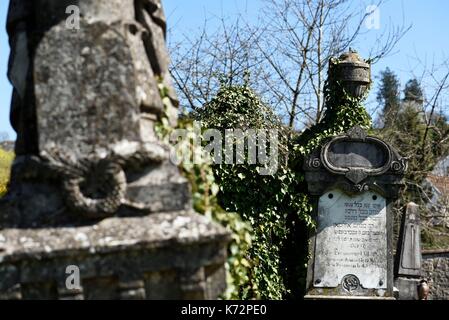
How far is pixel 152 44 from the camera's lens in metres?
4.40

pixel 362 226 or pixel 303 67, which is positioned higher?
pixel 303 67

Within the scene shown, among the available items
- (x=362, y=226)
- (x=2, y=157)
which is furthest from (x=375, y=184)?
(x=2, y=157)

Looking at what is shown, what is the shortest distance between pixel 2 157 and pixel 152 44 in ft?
58.3

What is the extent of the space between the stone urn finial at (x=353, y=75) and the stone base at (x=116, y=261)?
10183 mm

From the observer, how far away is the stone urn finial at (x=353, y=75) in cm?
1352

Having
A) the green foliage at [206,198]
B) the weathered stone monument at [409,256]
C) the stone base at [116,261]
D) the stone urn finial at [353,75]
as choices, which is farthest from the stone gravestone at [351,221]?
the stone base at [116,261]

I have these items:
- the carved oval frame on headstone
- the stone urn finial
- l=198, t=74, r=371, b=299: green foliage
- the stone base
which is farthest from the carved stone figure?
the stone urn finial

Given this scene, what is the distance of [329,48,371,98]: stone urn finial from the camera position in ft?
44.3

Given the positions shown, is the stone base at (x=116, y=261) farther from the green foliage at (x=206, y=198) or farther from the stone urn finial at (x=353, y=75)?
the stone urn finial at (x=353, y=75)

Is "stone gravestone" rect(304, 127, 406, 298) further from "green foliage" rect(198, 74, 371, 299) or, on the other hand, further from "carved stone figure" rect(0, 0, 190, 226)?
"carved stone figure" rect(0, 0, 190, 226)

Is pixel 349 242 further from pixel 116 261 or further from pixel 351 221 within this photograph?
pixel 116 261

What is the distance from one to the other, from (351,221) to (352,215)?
0.35 feet

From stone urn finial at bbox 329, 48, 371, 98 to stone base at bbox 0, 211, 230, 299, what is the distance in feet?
33.4
